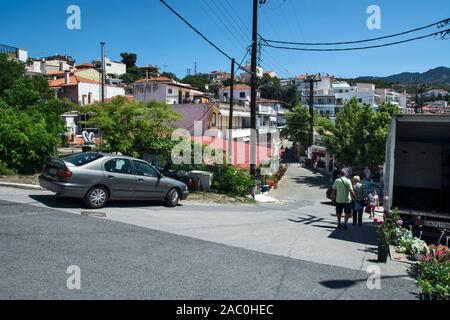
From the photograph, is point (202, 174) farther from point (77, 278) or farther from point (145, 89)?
point (145, 89)

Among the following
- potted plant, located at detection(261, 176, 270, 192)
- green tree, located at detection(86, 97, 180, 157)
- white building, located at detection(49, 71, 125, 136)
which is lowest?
potted plant, located at detection(261, 176, 270, 192)

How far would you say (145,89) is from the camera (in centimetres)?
4406

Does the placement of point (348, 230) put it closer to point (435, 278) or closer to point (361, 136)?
point (435, 278)

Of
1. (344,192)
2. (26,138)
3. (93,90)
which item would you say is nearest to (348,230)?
(344,192)

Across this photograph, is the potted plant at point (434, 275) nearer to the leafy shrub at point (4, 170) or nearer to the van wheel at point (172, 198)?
the van wheel at point (172, 198)

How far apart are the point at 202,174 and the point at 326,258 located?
374 inches

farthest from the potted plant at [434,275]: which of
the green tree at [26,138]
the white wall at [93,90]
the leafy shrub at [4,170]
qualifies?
the white wall at [93,90]

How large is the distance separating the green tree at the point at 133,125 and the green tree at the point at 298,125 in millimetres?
42150

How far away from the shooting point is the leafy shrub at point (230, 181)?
57.0ft

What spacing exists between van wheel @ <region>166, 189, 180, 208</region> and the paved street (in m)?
0.78

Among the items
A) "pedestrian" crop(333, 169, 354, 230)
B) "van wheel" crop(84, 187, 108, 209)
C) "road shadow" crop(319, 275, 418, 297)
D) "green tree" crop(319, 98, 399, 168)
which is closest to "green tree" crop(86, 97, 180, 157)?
"van wheel" crop(84, 187, 108, 209)

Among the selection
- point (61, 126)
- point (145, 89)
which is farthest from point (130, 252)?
point (145, 89)

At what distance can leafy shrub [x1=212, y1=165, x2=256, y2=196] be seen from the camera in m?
17.4

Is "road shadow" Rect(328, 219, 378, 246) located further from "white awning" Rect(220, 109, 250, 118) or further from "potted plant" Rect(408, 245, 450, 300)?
"white awning" Rect(220, 109, 250, 118)
